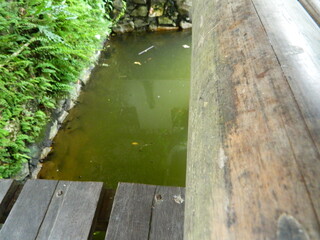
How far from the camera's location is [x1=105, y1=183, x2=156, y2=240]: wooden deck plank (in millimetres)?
1166

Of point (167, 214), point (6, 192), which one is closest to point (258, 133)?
point (167, 214)

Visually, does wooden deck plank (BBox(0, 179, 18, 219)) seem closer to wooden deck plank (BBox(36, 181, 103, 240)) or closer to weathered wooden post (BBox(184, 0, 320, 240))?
wooden deck plank (BBox(36, 181, 103, 240))

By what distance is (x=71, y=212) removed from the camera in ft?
4.17

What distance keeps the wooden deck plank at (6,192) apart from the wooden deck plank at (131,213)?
0.65 metres

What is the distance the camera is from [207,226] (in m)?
0.59

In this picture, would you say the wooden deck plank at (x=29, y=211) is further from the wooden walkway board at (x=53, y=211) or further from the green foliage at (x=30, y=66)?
the green foliage at (x=30, y=66)

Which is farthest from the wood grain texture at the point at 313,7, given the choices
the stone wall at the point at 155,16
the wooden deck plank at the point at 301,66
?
the stone wall at the point at 155,16

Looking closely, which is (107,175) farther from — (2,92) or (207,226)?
(207,226)

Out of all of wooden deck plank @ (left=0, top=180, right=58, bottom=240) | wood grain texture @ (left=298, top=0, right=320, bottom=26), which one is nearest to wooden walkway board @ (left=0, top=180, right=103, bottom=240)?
wooden deck plank @ (left=0, top=180, right=58, bottom=240)

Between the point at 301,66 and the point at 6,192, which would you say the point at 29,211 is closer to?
the point at 6,192

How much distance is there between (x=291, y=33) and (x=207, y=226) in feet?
2.55

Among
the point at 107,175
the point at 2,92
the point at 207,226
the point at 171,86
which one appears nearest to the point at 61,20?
the point at 2,92

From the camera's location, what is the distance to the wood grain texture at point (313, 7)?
1.17 m

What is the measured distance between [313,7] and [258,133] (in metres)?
0.99
